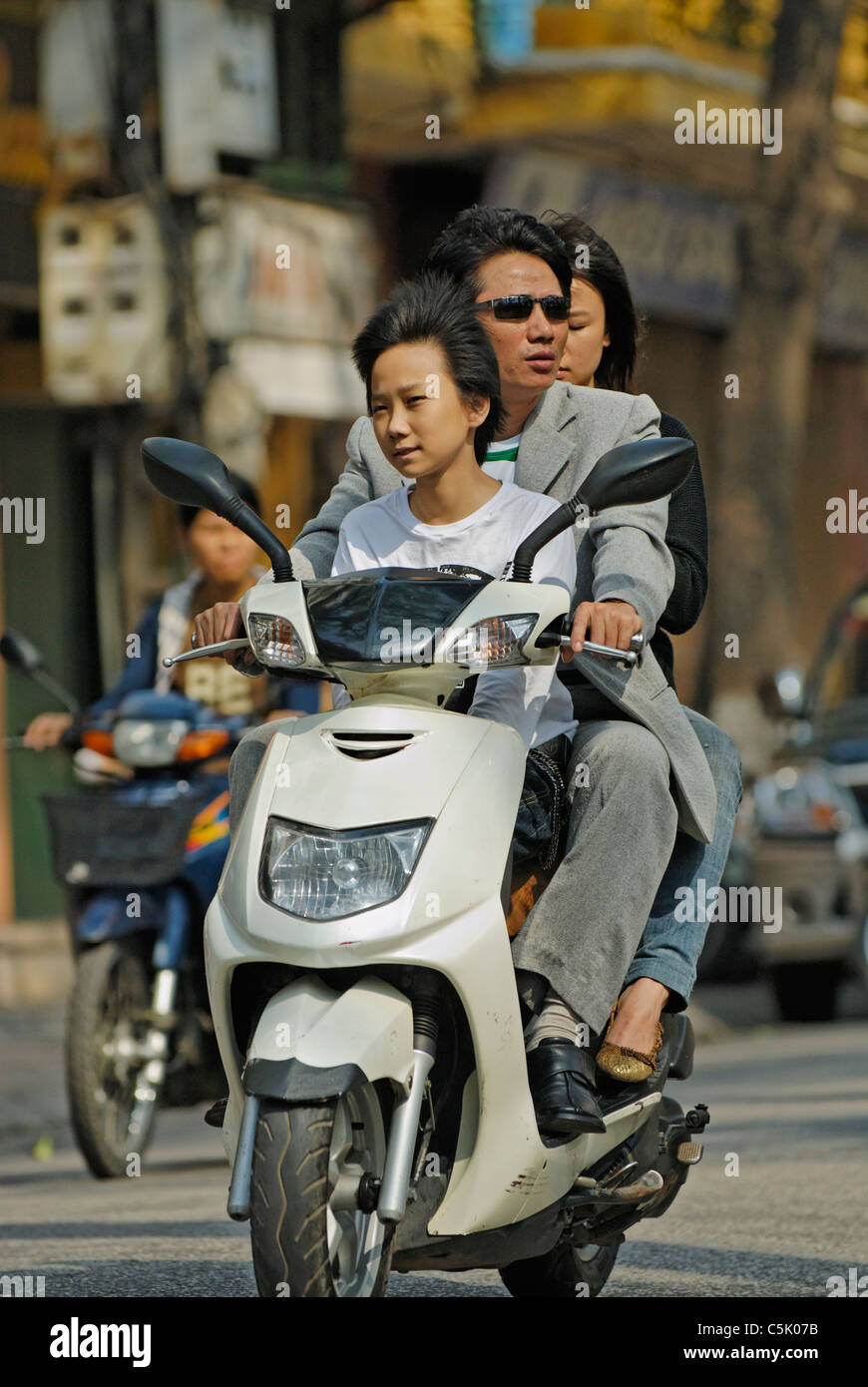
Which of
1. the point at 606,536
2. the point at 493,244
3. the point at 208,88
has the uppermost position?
the point at 208,88

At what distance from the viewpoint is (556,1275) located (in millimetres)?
4637

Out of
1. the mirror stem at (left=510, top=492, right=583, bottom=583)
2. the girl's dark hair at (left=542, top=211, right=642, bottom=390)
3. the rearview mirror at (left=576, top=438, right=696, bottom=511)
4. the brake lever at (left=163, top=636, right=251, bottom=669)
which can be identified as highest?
the girl's dark hair at (left=542, top=211, right=642, bottom=390)

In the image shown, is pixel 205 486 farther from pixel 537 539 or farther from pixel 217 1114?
pixel 217 1114

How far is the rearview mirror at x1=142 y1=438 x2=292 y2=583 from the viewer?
4.12 m

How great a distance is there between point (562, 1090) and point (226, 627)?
924 mm

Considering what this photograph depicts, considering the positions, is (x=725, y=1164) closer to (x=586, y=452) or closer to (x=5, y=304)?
(x=586, y=452)

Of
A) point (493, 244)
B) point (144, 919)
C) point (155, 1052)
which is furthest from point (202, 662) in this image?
point (493, 244)

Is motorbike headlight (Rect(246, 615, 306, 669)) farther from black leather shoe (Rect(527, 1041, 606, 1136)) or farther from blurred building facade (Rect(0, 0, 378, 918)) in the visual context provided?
blurred building facade (Rect(0, 0, 378, 918))

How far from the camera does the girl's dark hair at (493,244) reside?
469 centimetres

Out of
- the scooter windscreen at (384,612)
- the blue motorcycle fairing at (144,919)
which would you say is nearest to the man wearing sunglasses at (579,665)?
the scooter windscreen at (384,612)

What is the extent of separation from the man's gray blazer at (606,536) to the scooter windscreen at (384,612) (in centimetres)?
34

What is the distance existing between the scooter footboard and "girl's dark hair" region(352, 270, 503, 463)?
1052 mm

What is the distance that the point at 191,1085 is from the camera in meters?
7.55

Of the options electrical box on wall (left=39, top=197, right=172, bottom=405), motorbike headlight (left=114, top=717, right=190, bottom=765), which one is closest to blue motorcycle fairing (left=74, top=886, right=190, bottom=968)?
motorbike headlight (left=114, top=717, right=190, bottom=765)
